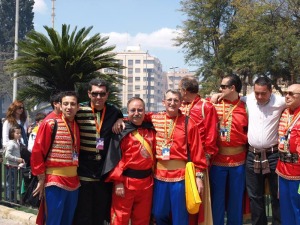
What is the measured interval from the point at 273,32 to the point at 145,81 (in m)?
102

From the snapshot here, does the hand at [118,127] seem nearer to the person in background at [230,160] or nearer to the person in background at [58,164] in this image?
the person in background at [58,164]

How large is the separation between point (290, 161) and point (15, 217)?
4145 mm

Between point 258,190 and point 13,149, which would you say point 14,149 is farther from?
point 258,190

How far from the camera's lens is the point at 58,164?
4.54 m

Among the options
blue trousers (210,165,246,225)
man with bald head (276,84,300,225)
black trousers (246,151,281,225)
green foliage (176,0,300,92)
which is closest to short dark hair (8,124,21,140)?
blue trousers (210,165,246,225)

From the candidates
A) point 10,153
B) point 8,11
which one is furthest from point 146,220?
point 8,11

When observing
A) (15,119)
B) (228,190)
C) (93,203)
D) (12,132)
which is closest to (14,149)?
(12,132)

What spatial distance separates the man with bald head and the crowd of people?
0.04 feet

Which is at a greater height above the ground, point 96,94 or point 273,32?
point 273,32

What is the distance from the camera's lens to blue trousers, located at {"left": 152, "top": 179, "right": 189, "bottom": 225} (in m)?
4.61

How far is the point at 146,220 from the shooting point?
468 centimetres

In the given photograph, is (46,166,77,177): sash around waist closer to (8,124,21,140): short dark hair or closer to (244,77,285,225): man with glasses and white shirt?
(244,77,285,225): man with glasses and white shirt

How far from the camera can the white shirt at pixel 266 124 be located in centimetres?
503

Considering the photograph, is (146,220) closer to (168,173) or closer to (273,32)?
(168,173)
